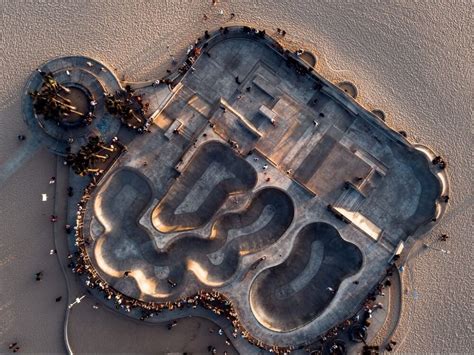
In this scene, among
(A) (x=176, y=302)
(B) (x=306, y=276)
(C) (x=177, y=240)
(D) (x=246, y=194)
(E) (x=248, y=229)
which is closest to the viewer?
(A) (x=176, y=302)

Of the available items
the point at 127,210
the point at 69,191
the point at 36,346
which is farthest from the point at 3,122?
the point at 36,346

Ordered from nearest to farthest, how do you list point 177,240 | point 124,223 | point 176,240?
point 176,240 < point 177,240 < point 124,223

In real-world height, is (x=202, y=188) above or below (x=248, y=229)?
above

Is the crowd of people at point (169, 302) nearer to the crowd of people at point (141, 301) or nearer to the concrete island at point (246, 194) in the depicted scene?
the crowd of people at point (141, 301)

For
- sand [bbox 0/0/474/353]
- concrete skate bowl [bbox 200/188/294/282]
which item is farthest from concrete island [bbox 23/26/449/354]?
sand [bbox 0/0/474/353]

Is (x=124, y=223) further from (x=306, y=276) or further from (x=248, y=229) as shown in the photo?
(x=306, y=276)

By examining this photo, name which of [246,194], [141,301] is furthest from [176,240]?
[246,194]
